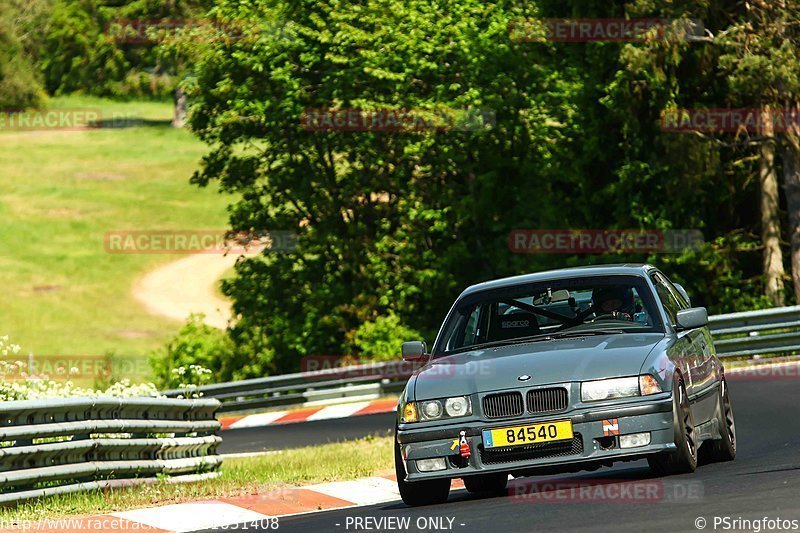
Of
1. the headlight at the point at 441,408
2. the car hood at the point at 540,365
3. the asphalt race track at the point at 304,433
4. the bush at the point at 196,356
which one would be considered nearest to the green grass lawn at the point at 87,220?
the bush at the point at 196,356

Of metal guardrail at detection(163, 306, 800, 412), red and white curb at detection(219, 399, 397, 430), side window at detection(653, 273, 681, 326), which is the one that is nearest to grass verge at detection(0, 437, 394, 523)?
side window at detection(653, 273, 681, 326)

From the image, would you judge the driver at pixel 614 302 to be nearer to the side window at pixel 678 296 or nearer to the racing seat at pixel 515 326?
the racing seat at pixel 515 326

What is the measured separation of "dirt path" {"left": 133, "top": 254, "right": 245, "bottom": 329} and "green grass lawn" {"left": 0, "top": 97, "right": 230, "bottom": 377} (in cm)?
82

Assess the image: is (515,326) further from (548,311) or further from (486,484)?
(486,484)

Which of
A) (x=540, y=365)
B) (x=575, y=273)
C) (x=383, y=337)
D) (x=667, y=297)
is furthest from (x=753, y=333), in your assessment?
(x=540, y=365)

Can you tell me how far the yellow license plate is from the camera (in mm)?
9945

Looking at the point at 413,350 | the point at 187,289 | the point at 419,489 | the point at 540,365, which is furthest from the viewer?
the point at 187,289

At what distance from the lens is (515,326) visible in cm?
1145

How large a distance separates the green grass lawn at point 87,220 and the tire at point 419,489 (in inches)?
1765

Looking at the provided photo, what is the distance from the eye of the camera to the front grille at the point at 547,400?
10016 mm

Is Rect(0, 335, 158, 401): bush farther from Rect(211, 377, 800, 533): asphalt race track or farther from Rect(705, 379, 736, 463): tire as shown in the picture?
Rect(705, 379, 736, 463): tire

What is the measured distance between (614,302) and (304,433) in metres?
13.4

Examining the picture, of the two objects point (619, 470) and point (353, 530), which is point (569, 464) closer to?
point (353, 530)

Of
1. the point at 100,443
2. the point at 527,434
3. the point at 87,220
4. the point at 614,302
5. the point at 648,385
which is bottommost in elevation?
the point at 87,220
